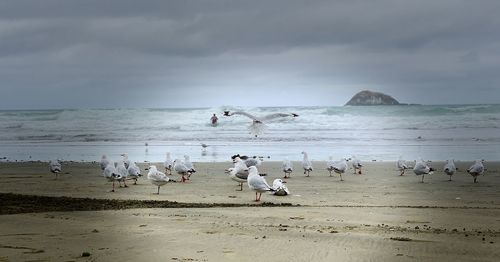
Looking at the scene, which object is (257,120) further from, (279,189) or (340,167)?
(279,189)

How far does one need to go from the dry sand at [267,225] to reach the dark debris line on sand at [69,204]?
0.21 ft

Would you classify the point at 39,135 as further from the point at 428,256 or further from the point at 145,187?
the point at 428,256

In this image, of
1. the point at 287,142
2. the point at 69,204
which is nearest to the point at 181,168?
the point at 69,204

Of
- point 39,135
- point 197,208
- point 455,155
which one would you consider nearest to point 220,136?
point 39,135

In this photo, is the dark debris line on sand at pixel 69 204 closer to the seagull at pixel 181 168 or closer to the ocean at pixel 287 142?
the seagull at pixel 181 168

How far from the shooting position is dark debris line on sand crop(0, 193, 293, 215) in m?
11.3

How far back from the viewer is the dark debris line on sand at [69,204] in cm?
1131

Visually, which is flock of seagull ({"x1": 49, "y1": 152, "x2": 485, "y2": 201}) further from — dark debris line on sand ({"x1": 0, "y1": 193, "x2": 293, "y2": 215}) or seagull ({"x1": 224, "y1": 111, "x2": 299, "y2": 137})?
seagull ({"x1": 224, "y1": 111, "x2": 299, "y2": 137})

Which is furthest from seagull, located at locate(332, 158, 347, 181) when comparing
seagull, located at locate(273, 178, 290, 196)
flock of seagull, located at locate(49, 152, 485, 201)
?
seagull, located at locate(273, 178, 290, 196)

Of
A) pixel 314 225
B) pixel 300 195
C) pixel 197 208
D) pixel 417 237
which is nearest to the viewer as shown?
pixel 417 237

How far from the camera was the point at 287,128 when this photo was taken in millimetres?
50688

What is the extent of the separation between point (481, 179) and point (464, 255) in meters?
11.7

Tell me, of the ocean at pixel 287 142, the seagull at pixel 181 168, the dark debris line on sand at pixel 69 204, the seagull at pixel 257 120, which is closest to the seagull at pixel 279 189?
the dark debris line on sand at pixel 69 204

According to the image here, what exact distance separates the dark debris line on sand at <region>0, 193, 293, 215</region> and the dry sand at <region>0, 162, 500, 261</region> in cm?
6
